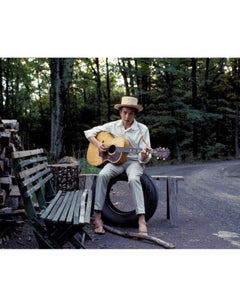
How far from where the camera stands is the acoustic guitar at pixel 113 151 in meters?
4.25

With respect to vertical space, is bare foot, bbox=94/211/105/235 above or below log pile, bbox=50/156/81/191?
below

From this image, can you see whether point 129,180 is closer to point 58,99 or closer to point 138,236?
point 138,236

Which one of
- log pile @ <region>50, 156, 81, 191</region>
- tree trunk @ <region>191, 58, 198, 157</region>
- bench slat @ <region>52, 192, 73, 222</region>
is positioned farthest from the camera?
tree trunk @ <region>191, 58, 198, 157</region>

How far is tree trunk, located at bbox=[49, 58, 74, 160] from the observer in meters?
8.07

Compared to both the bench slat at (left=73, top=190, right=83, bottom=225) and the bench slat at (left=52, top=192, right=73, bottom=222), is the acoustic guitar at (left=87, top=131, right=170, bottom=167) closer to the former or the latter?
the bench slat at (left=52, top=192, right=73, bottom=222)

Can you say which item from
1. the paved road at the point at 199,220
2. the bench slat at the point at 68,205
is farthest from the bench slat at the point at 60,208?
the paved road at the point at 199,220

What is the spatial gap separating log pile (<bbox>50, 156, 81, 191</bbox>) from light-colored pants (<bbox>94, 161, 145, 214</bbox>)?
0.64m

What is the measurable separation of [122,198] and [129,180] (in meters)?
1.84


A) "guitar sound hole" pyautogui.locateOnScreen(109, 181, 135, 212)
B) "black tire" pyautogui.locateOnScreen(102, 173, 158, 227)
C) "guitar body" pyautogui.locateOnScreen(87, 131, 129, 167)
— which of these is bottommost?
"guitar sound hole" pyautogui.locateOnScreen(109, 181, 135, 212)

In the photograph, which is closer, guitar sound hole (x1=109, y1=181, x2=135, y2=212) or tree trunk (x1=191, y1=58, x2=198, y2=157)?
guitar sound hole (x1=109, y1=181, x2=135, y2=212)

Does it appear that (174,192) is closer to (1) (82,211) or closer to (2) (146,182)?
(2) (146,182)

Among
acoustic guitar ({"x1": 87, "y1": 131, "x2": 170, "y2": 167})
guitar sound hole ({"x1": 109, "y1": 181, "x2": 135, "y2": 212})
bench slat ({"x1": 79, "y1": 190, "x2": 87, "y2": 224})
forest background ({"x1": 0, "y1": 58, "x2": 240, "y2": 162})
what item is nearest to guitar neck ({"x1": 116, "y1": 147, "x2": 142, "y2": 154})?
acoustic guitar ({"x1": 87, "y1": 131, "x2": 170, "y2": 167})

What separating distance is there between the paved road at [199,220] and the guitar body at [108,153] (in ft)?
2.31

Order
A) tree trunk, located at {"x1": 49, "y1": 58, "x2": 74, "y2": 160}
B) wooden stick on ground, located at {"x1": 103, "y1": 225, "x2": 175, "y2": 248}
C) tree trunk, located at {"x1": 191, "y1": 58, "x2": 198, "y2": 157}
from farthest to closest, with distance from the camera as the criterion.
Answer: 1. tree trunk, located at {"x1": 191, "y1": 58, "x2": 198, "y2": 157}
2. tree trunk, located at {"x1": 49, "y1": 58, "x2": 74, "y2": 160}
3. wooden stick on ground, located at {"x1": 103, "y1": 225, "x2": 175, "y2": 248}
